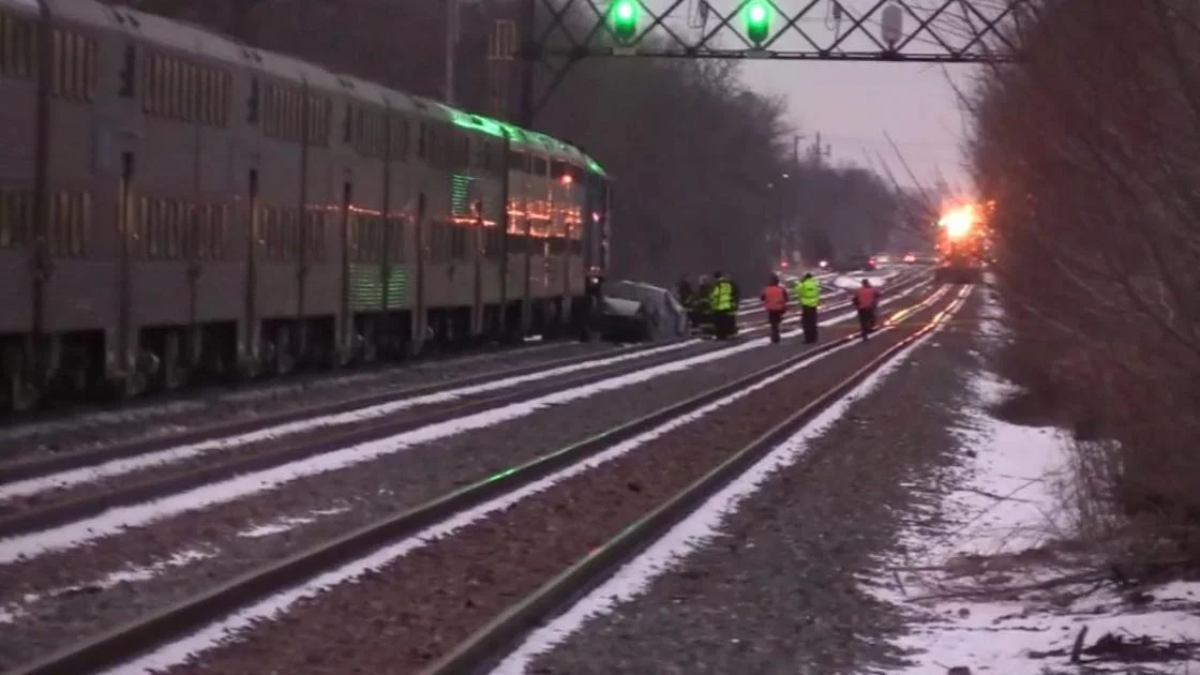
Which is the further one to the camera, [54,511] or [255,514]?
[255,514]

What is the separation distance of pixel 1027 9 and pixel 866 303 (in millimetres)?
38741

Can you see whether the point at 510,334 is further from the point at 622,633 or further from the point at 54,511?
the point at 622,633

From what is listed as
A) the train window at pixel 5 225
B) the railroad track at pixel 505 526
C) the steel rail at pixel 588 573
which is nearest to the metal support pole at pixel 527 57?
the railroad track at pixel 505 526

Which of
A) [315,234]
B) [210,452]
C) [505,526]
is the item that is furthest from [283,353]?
[505,526]

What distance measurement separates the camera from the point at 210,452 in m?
17.7

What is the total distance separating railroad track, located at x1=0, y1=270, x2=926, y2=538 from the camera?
46.2 ft

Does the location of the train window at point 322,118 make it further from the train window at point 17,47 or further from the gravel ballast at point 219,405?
the train window at point 17,47

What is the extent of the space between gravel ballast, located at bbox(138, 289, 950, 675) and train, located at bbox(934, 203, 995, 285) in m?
2.95

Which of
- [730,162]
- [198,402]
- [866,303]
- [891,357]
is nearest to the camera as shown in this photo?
[198,402]

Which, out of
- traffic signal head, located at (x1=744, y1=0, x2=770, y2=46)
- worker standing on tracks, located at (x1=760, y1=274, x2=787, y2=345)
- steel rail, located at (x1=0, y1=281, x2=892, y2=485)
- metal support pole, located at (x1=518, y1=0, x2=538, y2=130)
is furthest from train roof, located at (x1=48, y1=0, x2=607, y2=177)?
worker standing on tracks, located at (x1=760, y1=274, x2=787, y2=345)

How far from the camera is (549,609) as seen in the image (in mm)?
10969

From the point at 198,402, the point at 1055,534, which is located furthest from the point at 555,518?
the point at 198,402

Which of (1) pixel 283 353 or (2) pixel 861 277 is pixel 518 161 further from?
(2) pixel 861 277

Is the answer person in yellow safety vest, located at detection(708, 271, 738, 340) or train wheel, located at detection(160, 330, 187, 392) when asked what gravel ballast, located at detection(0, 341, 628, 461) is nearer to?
train wheel, located at detection(160, 330, 187, 392)
